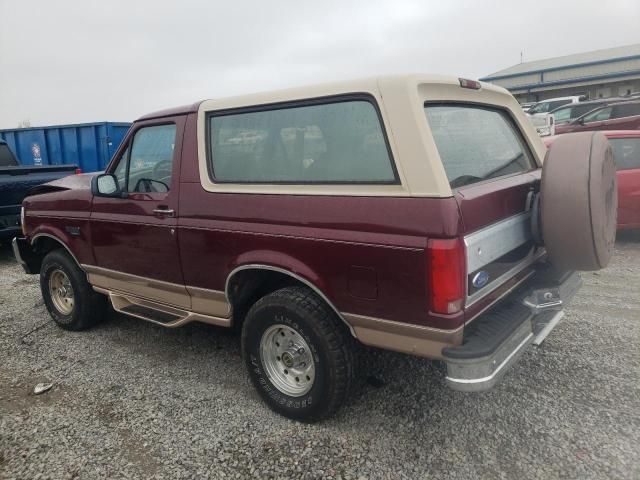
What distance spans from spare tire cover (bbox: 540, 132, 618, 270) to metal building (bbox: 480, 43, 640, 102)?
3178 centimetres

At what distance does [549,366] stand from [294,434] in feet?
6.22

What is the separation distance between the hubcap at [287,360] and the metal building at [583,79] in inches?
1286

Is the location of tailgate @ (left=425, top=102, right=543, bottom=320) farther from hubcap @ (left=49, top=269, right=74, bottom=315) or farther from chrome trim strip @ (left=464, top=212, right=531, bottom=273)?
hubcap @ (left=49, top=269, right=74, bottom=315)

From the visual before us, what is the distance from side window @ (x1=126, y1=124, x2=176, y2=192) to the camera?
11.7 ft

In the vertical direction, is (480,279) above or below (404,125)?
below

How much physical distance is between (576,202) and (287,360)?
185 cm

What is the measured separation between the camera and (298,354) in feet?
9.84

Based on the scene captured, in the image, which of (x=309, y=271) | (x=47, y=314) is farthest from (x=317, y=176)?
(x=47, y=314)

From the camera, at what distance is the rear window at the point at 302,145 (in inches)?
103

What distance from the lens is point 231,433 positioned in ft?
9.78

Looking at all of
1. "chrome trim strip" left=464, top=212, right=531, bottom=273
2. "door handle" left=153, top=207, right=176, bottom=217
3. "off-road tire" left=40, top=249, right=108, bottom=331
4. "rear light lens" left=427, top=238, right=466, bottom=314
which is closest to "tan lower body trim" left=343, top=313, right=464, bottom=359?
"rear light lens" left=427, top=238, right=466, bottom=314

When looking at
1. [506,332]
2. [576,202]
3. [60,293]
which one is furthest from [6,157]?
[576,202]

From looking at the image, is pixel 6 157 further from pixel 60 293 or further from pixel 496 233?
pixel 496 233

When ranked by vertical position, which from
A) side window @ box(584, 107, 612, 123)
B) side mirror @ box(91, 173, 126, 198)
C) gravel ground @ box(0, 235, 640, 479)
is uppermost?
side window @ box(584, 107, 612, 123)
